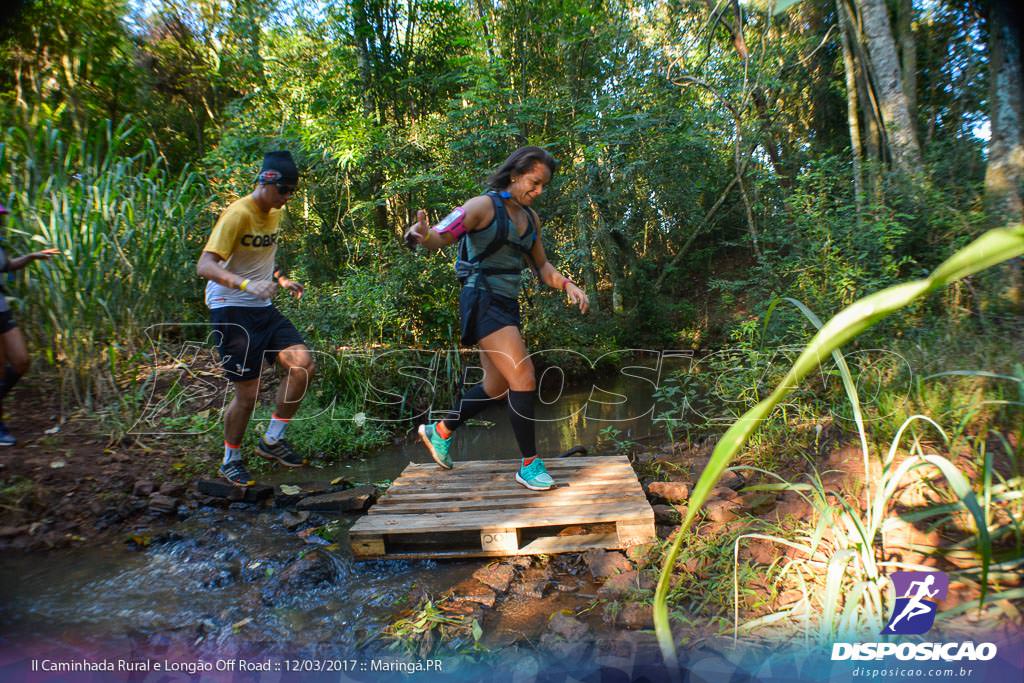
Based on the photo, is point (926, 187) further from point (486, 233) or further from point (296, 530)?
point (296, 530)

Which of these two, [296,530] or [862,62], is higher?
[862,62]

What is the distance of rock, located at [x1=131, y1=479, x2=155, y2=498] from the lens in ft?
11.6

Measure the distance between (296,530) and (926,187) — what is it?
222 inches

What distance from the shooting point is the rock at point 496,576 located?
2430mm

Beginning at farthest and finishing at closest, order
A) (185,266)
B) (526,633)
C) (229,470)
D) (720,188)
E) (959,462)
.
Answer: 1. (720,188)
2. (185,266)
3. (229,470)
4. (959,462)
5. (526,633)

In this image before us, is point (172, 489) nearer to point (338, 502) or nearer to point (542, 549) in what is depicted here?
point (338, 502)

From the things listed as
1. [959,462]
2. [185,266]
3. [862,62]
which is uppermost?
[862,62]

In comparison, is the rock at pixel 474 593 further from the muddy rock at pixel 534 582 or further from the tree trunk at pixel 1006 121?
the tree trunk at pixel 1006 121

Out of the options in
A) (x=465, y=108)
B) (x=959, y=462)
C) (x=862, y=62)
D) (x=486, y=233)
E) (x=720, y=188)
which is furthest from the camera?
(x=720, y=188)

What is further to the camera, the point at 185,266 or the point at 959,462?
the point at 185,266

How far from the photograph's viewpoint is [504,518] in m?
2.74

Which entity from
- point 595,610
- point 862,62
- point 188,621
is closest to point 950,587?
point 595,610

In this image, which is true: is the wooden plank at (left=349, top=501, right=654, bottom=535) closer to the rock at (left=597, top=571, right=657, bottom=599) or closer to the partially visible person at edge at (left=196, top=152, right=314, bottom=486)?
the rock at (left=597, top=571, right=657, bottom=599)

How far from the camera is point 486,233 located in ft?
9.86
